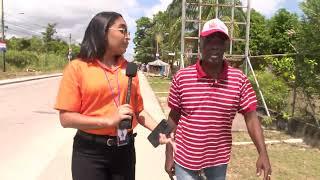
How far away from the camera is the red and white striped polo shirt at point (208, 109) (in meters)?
3.17

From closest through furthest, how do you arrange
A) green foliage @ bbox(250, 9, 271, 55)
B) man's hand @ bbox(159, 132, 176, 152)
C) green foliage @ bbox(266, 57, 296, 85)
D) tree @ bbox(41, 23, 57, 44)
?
man's hand @ bbox(159, 132, 176, 152) → green foliage @ bbox(266, 57, 296, 85) → green foliage @ bbox(250, 9, 271, 55) → tree @ bbox(41, 23, 57, 44)

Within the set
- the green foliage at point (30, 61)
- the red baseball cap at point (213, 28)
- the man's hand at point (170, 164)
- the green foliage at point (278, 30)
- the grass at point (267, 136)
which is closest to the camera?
the red baseball cap at point (213, 28)

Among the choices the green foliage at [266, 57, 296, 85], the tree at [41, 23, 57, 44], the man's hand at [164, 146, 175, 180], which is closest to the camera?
the man's hand at [164, 146, 175, 180]

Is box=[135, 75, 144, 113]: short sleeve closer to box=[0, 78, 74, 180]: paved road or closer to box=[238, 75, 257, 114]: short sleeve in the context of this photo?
box=[238, 75, 257, 114]: short sleeve

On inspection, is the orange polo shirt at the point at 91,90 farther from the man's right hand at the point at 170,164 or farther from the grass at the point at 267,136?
the grass at the point at 267,136

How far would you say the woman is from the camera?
3072mm

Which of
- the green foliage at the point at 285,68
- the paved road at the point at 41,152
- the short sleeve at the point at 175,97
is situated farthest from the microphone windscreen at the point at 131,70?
the green foliage at the point at 285,68

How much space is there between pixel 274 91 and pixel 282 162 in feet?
15.2

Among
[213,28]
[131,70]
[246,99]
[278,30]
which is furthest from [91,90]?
[278,30]

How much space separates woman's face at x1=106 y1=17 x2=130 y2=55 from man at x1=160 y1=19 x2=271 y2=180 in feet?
1.36

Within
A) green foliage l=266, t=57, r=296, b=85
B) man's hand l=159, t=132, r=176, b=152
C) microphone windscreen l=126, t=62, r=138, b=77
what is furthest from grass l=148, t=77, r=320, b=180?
microphone windscreen l=126, t=62, r=138, b=77

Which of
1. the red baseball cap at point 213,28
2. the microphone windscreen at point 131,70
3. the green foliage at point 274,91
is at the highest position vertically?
the red baseball cap at point 213,28

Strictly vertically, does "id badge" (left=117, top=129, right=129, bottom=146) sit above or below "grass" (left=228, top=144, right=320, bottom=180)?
above

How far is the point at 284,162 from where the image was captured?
8016 millimetres
